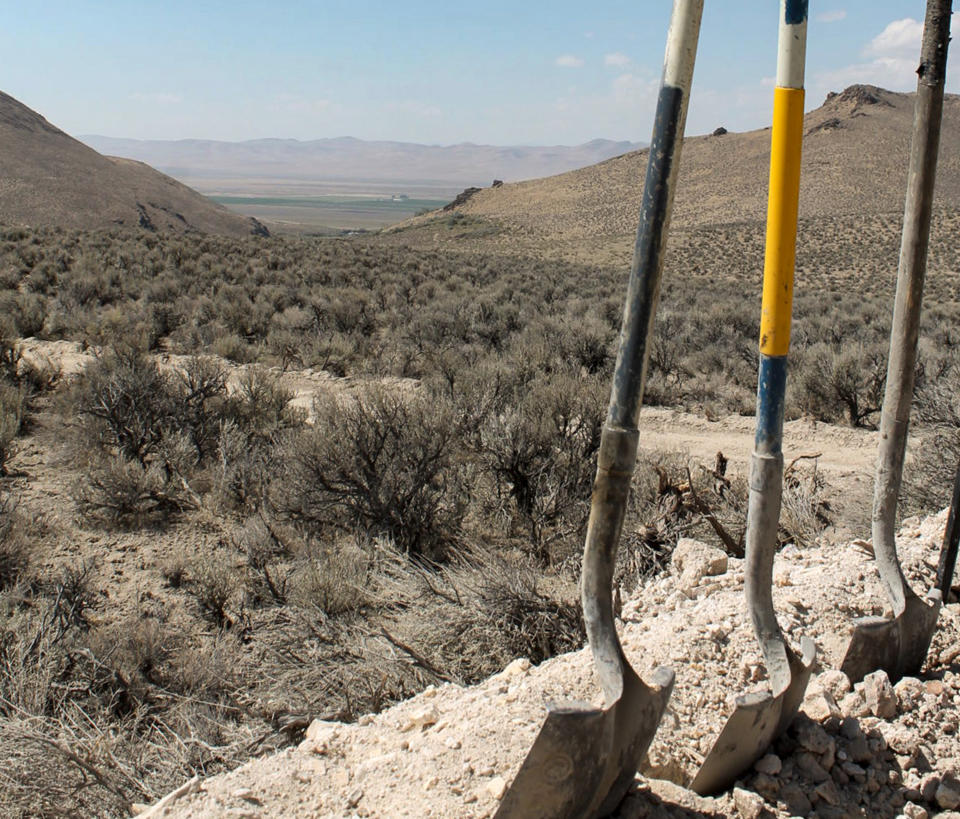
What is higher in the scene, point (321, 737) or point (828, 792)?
point (828, 792)

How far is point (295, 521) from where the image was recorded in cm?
700

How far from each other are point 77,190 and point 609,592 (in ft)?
201

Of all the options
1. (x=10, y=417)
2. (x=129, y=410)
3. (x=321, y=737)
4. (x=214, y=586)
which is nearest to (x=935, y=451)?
(x=214, y=586)

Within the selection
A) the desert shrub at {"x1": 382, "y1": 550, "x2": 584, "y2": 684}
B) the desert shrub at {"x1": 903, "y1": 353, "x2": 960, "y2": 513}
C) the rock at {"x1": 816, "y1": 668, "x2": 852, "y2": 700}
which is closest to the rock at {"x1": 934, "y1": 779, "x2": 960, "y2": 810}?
the rock at {"x1": 816, "y1": 668, "x2": 852, "y2": 700}

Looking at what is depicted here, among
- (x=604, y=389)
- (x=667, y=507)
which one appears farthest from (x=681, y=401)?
(x=667, y=507)

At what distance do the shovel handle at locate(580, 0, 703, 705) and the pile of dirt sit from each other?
15.0 inches

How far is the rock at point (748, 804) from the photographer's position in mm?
2111

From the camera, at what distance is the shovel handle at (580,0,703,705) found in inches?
A: 79.7

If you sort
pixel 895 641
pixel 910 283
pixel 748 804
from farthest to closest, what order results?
pixel 910 283 → pixel 895 641 → pixel 748 804

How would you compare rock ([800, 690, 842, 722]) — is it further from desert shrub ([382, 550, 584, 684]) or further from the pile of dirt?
desert shrub ([382, 550, 584, 684])

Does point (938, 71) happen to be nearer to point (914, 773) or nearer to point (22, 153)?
point (914, 773)

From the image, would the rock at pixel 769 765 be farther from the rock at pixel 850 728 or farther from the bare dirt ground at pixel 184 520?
the bare dirt ground at pixel 184 520

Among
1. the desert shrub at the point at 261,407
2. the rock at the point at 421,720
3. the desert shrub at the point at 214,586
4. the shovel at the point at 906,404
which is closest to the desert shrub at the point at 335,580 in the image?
the desert shrub at the point at 214,586

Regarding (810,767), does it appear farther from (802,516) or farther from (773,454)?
(802,516)
